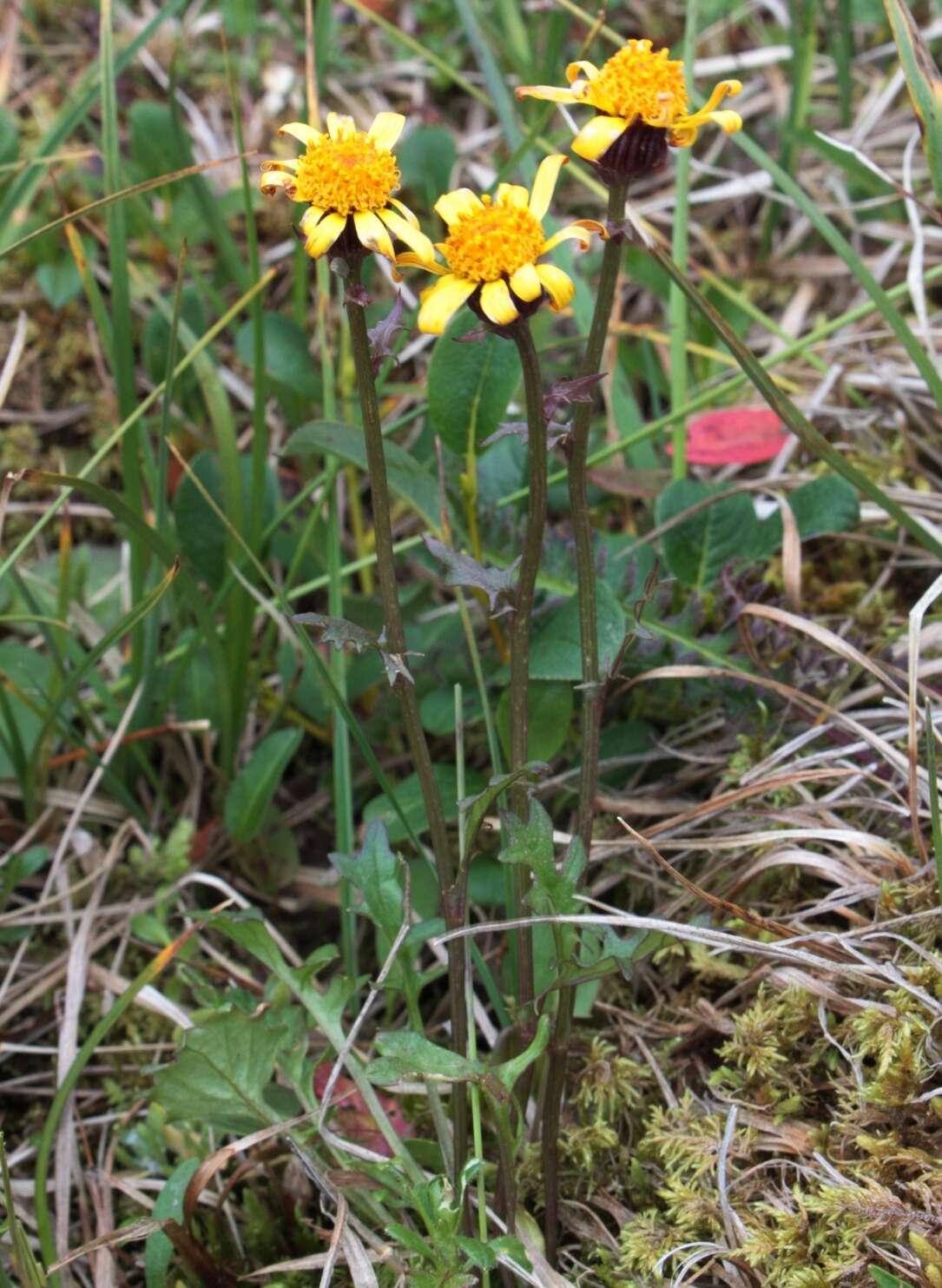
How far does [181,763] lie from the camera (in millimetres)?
2213

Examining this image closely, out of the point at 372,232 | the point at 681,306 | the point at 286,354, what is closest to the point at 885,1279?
the point at 372,232

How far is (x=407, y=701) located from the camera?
1329mm

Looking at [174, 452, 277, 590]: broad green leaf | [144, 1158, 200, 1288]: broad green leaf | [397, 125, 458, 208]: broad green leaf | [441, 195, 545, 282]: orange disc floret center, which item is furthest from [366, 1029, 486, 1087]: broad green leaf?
[397, 125, 458, 208]: broad green leaf

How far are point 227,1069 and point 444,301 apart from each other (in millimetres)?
980

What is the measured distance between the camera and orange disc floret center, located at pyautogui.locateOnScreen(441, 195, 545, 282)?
3.76 feet

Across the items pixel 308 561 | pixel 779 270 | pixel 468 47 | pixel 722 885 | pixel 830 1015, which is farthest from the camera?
pixel 468 47

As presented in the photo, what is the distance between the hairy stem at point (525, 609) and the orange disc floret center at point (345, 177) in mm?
183

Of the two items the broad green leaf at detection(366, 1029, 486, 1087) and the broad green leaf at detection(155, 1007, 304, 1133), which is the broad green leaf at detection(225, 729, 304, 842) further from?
the broad green leaf at detection(366, 1029, 486, 1087)

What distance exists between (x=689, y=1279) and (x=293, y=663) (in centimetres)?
116

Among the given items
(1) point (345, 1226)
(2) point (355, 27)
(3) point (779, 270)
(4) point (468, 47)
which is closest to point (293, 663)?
(1) point (345, 1226)

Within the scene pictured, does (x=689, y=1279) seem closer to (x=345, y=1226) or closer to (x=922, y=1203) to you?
(x=922, y=1203)

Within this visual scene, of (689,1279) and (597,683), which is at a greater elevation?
(597,683)

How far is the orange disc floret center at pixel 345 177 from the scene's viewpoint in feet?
3.73

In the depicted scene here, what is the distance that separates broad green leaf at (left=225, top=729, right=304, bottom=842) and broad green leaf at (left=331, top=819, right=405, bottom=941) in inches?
18.9
